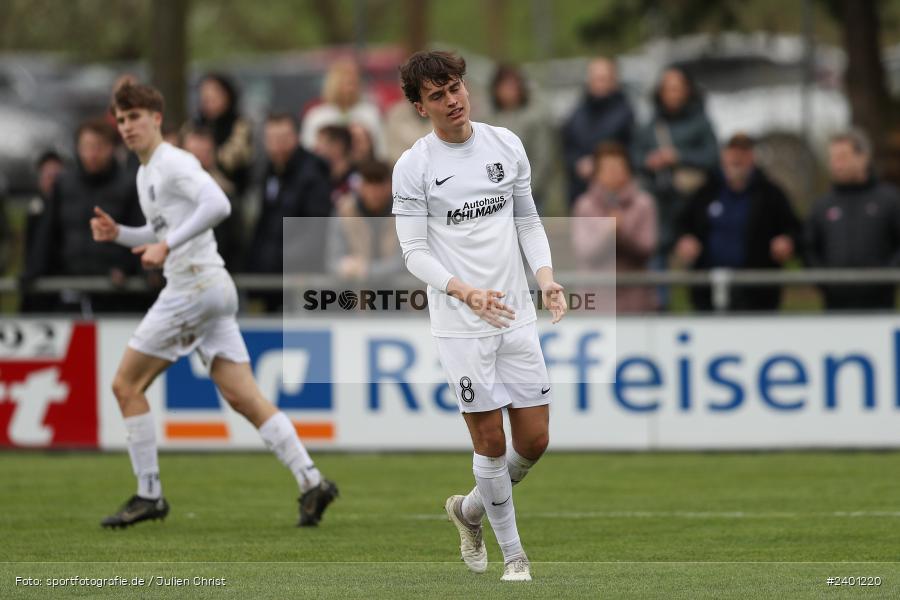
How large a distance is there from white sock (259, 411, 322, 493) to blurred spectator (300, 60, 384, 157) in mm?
6258

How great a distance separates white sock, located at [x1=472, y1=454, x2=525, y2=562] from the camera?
8.29 metres

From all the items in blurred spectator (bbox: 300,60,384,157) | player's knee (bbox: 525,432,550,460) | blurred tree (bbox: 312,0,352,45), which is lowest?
player's knee (bbox: 525,432,550,460)

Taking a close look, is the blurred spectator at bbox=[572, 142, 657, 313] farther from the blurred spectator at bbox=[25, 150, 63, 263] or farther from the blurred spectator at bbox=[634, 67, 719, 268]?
the blurred spectator at bbox=[25, 150, 63, 263]

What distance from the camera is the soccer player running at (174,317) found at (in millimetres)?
10469

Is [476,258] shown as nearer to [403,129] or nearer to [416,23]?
[403,129]

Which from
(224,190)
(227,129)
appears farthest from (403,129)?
(224,190)

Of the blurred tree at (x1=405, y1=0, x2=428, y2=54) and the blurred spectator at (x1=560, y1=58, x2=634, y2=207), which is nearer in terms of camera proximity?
the blurred spectator at (x1=560, y1=58, x2=634, y2=207)

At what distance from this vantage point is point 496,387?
826 centimetres

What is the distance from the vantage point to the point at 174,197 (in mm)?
10484

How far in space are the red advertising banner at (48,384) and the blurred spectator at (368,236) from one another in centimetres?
217

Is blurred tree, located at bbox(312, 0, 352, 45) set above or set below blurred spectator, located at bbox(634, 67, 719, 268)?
above

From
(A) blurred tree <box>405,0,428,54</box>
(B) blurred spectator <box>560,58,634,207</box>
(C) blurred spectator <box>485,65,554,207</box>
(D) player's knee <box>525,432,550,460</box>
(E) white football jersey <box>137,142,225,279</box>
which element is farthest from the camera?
(A) blurred tree <box>405,0,428,54</box>

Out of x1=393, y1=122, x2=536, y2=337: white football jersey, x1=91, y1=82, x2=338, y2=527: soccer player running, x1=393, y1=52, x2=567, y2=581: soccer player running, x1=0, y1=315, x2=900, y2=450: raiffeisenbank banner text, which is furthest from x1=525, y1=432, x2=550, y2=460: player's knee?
x1=0, y1=315, x2=900, y2=450: raiffeisenbank banner text

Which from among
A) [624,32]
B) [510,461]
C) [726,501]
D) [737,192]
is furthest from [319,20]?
[510,461]
